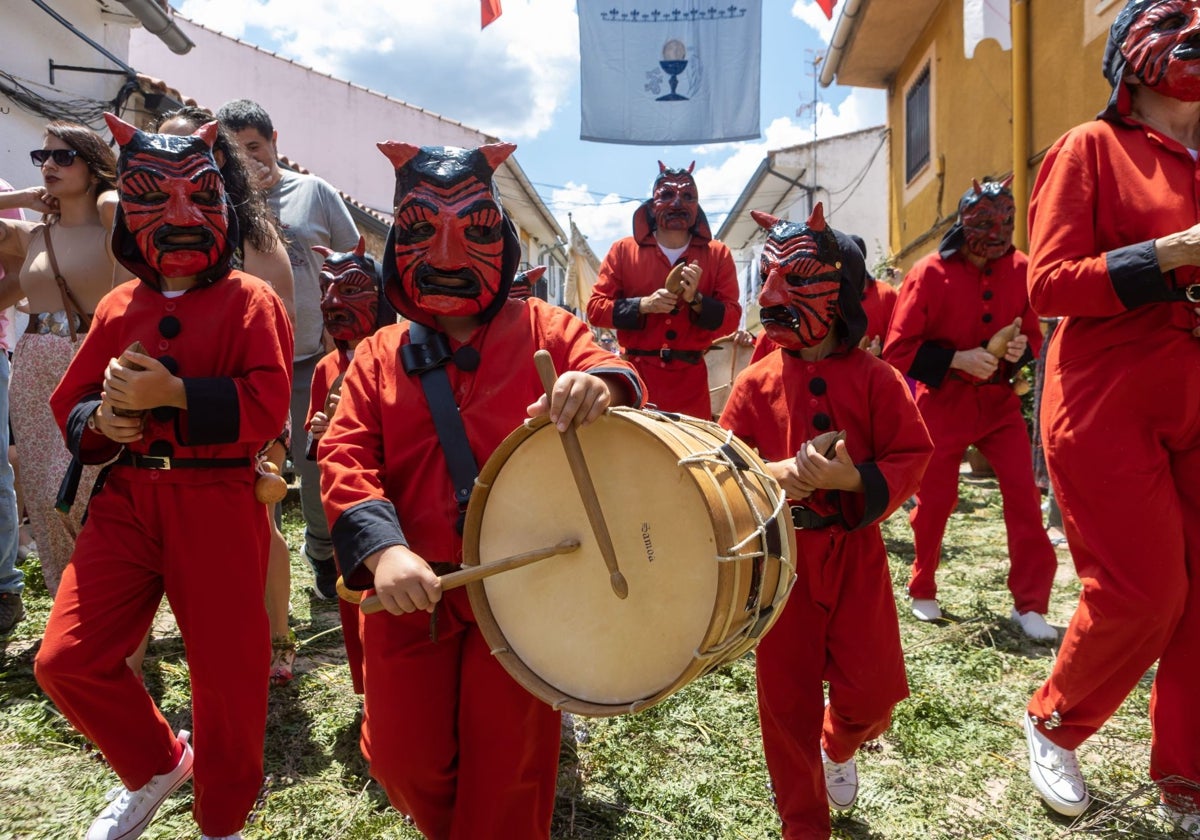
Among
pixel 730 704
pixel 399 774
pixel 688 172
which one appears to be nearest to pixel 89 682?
pixel 399 774

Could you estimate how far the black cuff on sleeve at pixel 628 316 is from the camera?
542 cm

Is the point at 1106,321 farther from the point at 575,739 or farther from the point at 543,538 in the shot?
the point at 575,739

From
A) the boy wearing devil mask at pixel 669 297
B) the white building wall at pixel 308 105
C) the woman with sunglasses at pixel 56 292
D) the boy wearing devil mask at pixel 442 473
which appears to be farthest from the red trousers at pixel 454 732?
the white building wall at pixel 308 105

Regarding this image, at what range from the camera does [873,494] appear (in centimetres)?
259

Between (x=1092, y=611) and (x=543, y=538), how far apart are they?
1.92 metres

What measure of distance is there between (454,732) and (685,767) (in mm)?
1336

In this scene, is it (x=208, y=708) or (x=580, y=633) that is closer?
(x=580, y=633)

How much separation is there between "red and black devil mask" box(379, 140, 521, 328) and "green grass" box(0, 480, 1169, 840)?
6.00ft

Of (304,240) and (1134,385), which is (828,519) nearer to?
(1134,385)

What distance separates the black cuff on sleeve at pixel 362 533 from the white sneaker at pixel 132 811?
4.39 ft

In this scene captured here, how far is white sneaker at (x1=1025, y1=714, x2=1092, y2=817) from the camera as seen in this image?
291 centimetres

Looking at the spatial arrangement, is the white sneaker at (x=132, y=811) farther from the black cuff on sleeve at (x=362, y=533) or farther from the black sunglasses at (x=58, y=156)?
the black sunglasses at (x=58, y=156)

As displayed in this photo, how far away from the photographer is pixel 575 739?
3502 millimetres

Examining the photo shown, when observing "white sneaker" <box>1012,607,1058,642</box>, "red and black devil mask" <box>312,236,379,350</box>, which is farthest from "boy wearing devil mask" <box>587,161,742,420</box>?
"white sneaker" <box>1012,607,1058,642</box>
